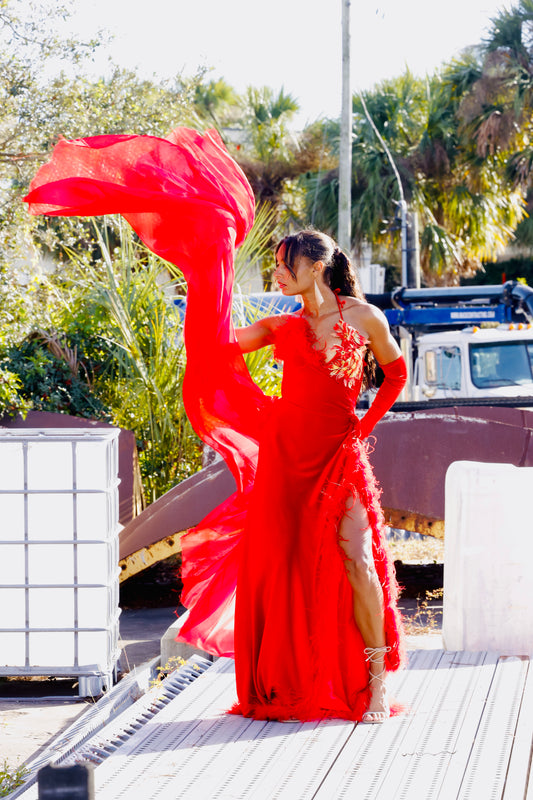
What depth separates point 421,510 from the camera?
6660 millimetres

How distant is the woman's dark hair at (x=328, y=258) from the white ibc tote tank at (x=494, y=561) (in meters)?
1.13

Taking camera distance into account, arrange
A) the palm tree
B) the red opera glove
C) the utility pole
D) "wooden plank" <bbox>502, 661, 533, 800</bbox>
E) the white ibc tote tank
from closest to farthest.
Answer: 1. "wooden plank" <bbox>502, 661, 533, 800</bbox>
2. the red opera glove
3. the white ibc tote tank
4. the utility pole
5. the palm tree

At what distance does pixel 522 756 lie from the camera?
10.2 ft

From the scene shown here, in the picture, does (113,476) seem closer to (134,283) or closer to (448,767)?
(448,767)

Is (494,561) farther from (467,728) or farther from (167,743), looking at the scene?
(167,743)

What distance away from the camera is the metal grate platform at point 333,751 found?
9.52 ft

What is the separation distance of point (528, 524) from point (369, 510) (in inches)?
53.1

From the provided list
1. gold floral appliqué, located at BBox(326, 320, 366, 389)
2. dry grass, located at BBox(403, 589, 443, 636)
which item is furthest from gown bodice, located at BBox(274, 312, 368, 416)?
dry grass, located at BBox(403, 589, 443, 636)

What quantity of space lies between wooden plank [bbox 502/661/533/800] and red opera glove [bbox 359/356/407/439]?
1.15 metres

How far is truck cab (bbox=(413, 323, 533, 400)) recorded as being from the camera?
11602 mm

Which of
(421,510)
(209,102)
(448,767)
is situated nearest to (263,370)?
(421,510)

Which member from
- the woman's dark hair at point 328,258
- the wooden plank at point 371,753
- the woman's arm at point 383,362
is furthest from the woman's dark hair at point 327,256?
the wooden plank at point 371,753

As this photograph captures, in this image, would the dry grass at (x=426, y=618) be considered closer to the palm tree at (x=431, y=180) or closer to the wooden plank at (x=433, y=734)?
the wooden plank at (x=433, y=734)

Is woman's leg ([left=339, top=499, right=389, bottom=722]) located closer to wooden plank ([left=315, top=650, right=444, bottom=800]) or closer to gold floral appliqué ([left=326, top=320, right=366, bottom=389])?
wooden plank ([left=315, top=650, right=444, bottom=800])
